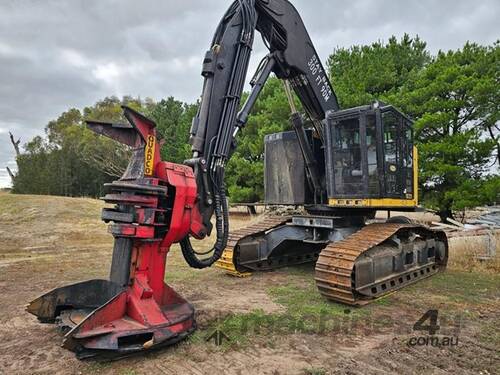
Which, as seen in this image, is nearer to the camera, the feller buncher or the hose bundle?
the feller buncher

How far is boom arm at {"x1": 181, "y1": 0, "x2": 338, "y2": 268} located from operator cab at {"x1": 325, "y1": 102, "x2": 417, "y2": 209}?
1.23 metres

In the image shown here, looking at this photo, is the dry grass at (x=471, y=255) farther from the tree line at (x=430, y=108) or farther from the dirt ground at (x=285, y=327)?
the tree line at (x=430, y=108)

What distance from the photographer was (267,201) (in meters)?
7.80

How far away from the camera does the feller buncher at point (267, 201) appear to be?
3.60m

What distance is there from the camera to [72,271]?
7.45 metres

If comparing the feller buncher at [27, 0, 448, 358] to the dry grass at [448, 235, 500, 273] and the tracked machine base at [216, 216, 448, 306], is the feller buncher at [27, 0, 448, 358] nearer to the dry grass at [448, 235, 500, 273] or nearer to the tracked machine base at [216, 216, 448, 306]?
the tracked machine base at [216, 216, 448, 306]

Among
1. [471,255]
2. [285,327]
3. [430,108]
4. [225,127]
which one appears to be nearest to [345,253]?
[285,327]

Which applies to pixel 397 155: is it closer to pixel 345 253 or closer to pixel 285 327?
pixel 345 253

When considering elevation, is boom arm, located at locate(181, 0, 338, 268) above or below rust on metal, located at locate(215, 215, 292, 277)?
above

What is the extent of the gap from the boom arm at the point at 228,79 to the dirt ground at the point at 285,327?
1038mm

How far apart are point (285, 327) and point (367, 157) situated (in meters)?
3.17

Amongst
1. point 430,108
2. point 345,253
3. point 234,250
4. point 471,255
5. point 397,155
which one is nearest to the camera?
point 345,253

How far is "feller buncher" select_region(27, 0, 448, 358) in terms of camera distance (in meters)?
3.60

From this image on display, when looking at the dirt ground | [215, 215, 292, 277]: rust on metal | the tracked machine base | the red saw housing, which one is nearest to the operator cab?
the tracked machine base
